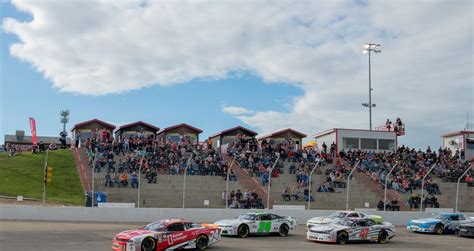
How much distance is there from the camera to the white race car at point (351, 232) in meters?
22.9

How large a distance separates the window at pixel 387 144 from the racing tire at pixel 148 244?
43300 millimetres

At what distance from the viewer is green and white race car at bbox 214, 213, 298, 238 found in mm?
24094

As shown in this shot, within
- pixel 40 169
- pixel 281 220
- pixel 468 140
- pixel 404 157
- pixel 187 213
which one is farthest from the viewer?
pixel 468 140

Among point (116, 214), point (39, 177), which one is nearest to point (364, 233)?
point (116, 214)

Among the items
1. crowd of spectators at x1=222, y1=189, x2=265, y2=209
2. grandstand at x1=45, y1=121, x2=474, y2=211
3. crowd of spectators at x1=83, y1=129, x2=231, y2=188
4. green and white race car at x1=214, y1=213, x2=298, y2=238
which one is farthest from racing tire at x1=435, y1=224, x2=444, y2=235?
crowd of spectators at x1=83, y1=129, x2=231, y2=188

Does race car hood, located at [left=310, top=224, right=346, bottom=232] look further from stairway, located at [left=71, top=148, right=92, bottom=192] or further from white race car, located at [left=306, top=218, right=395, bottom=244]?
stairway, located at [left=71, top=148, right=92, bottom=192]

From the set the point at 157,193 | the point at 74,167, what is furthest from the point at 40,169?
the point at 157,193

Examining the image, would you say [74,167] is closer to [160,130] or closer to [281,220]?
[160,130]

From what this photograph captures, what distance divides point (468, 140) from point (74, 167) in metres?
40.4

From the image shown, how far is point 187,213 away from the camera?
32531 millimetres

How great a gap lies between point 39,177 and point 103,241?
22.6 m

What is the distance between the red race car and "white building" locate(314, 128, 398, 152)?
38.2 metres

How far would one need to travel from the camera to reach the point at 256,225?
24.8 metres

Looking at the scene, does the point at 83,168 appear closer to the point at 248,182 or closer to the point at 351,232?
the point at 248,182
